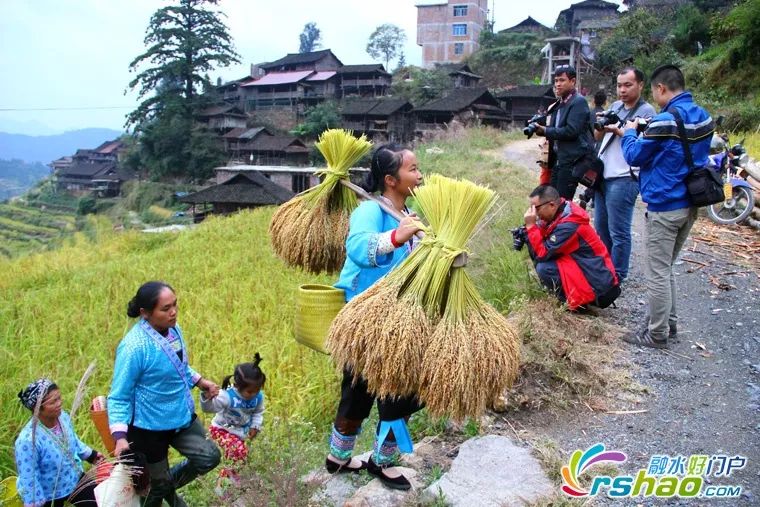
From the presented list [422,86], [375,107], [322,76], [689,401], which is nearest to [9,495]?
[689,401]

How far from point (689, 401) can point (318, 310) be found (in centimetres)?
201

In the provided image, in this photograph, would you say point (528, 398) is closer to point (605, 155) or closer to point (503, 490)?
point (503, 490)

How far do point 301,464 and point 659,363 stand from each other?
7.07ft

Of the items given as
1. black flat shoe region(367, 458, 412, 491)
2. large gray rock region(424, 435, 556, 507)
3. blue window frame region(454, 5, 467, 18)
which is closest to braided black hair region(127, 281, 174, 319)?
black flat shoe region(367, 458, 412, 491)

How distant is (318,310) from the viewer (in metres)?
2.13

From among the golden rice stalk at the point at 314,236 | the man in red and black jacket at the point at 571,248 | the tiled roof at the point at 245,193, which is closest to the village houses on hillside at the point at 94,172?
the tiled roof at the point at 245,193

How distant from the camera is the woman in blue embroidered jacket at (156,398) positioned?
2096 millimetres

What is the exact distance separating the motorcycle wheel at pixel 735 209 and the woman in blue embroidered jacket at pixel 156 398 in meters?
6.44

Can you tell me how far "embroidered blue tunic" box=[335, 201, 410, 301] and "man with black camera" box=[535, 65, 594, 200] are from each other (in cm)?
227

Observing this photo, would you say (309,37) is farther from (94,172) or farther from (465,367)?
(465,367)

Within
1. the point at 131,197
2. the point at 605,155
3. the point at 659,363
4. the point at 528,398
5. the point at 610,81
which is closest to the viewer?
the point at 528,398

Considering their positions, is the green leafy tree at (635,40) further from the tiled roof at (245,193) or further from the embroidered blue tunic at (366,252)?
the embroidered blue tunic at (366,252)

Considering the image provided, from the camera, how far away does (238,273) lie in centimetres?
748

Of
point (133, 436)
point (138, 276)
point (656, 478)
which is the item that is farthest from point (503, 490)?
point (138, 276)
